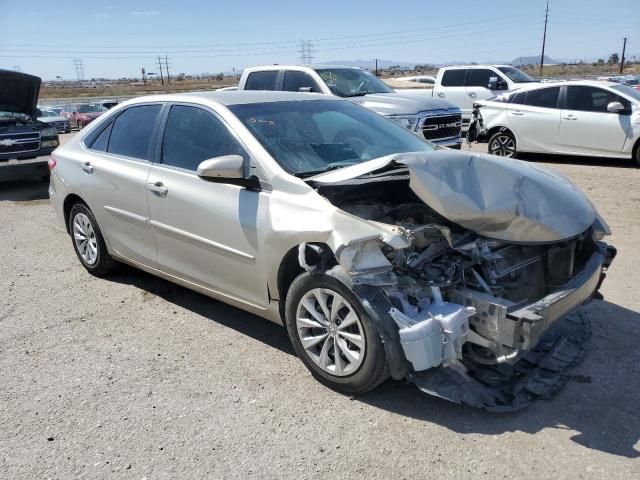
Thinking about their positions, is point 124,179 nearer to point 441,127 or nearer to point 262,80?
point 262,80

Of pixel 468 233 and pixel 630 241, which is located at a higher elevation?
pixel 468 233

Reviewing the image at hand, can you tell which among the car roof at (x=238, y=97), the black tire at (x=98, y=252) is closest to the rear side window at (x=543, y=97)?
the car roof at (x=238, y=97)

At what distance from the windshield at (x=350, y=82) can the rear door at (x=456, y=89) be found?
5257 millimetres

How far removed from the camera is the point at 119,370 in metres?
3.87

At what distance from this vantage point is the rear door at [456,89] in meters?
A: 15.6

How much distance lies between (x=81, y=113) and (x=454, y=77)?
21.0 meters

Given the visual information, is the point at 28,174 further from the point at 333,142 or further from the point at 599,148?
the point at 599,148

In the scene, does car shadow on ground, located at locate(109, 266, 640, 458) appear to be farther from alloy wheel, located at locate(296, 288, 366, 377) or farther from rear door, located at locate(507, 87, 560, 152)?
rear door, located at locate(507, 87, 560, 152)

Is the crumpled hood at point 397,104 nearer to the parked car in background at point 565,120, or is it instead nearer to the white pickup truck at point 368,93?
the white pickup truck at point 368,93

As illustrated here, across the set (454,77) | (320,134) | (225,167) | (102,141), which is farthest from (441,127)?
(225,167)

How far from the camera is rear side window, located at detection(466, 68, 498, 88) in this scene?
1554 centimetres

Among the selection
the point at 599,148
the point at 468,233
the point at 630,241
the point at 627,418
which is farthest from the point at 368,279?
the point at 599,148

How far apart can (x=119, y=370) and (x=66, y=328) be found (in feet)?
3.25

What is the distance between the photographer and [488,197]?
3316 millimetres
